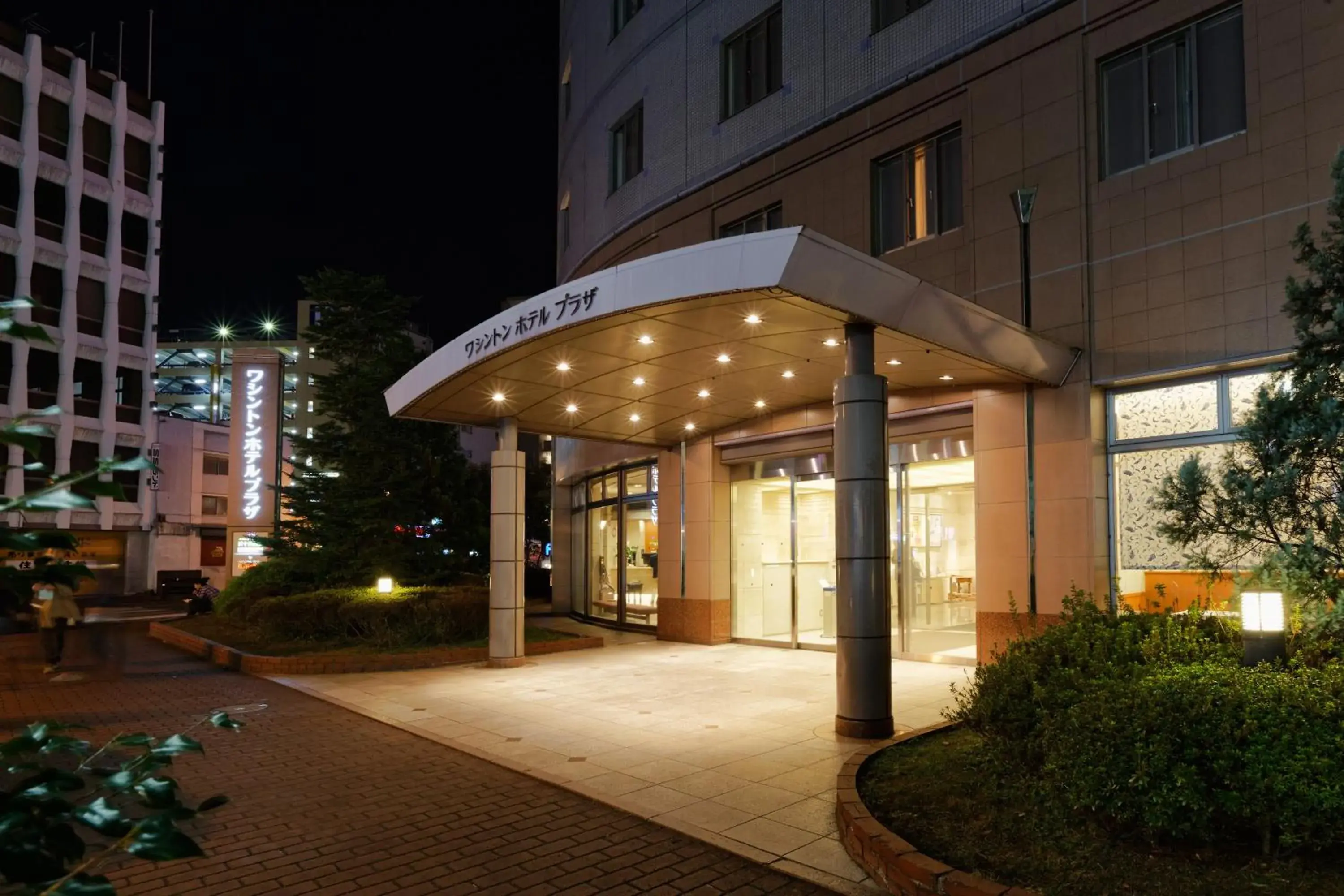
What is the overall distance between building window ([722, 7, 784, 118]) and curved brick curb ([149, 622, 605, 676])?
10.5m

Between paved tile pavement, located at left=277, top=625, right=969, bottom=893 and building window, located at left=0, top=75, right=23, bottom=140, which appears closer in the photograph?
paved tile pavement, located at left=277, top=625, right=969, bottom=893

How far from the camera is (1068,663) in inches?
278

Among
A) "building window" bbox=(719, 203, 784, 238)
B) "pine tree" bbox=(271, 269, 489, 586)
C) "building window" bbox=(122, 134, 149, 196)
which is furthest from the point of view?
"building window" bbox=(122, 134, 149, 196)

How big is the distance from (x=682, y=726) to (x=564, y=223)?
19.4 meters

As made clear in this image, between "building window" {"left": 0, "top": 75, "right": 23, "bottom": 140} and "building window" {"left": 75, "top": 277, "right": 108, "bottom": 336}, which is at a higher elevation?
"building window" {"left": 0, "top": 75, "right": 23, "bottom": 140}

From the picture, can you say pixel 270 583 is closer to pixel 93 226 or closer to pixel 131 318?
pixel 131 318

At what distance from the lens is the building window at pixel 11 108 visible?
39.8 metres

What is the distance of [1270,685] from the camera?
18.2ft

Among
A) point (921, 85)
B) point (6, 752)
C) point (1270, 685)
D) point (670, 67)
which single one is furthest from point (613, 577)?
point (6, 752)

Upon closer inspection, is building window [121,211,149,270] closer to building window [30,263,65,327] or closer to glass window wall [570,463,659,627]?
building window [30,263,65,327]

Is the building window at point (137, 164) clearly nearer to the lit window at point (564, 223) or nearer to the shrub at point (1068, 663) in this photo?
the lit window at point (564, 223)

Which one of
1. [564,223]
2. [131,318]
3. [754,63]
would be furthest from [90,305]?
[754,63]

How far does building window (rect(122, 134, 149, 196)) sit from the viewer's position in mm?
45812

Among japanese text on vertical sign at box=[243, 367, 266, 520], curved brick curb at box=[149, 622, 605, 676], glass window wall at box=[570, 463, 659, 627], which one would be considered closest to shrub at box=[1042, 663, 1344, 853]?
curved brick curb at box=[149, 622, 605, 676]
